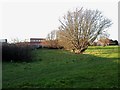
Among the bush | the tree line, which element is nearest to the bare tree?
the tree line

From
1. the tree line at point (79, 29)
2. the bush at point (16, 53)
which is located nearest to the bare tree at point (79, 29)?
the tree line at point (79, 29)

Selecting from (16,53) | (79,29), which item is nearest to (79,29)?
(79,29)

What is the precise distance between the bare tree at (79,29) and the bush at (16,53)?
1979 cm

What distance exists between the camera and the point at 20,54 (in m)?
33.7

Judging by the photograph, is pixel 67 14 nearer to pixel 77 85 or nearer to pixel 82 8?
pixel 82 8

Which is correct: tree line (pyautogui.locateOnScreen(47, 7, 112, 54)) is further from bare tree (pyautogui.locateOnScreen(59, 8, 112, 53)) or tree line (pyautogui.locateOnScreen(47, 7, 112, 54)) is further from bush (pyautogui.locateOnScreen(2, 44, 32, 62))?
bush (pyautogui.locateOnScreen(2, 44, 32, 62))

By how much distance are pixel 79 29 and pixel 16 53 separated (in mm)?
21502

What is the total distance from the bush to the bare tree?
19.8m

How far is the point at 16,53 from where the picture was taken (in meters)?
33.9

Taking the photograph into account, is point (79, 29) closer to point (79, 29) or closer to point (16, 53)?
point (79, 29)

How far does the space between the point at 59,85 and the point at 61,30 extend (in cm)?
4260

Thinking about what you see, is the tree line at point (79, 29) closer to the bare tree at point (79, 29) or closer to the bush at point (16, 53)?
the bare tree at point (79, 29)

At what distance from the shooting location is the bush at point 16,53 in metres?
33.6

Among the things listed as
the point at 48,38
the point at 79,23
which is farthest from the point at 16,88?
the point at 48,38
